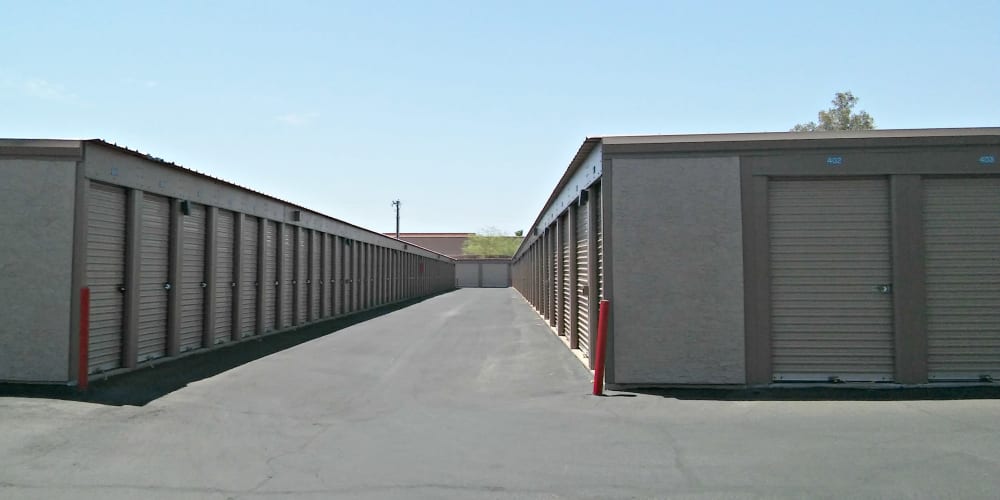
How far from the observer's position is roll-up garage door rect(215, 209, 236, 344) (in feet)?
43.1

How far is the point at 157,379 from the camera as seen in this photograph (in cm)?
933

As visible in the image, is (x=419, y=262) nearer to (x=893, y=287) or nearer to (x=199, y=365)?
(x=199, y=365)

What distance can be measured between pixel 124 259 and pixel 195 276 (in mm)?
2400

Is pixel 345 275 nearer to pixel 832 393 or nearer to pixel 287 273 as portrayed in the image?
pixel 287 273

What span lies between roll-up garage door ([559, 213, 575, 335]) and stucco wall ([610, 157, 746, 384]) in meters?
4.49

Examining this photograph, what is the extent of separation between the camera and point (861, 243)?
8.80 m

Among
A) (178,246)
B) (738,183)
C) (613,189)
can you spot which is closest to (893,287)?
(738,183)

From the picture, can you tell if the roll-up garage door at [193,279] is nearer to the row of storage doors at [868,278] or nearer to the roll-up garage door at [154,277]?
the roll-up garage door at [154,277]

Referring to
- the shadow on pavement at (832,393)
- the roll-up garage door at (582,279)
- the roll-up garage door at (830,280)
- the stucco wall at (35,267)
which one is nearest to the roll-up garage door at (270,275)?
the stucco wall at (35,267)

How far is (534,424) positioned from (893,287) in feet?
17.2

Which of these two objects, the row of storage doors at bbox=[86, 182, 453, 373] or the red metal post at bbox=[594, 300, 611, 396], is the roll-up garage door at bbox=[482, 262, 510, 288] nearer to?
the row of storage doors at bbox=[86, 182, 453, 373]

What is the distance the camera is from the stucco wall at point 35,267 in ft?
28.3

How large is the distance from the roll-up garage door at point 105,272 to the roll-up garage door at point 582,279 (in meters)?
7.09

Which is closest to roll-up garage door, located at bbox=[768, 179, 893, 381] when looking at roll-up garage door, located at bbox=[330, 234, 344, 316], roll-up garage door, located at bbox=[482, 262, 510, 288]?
roll-up garage door, located at bbox=[330, 234, 344, 316]
